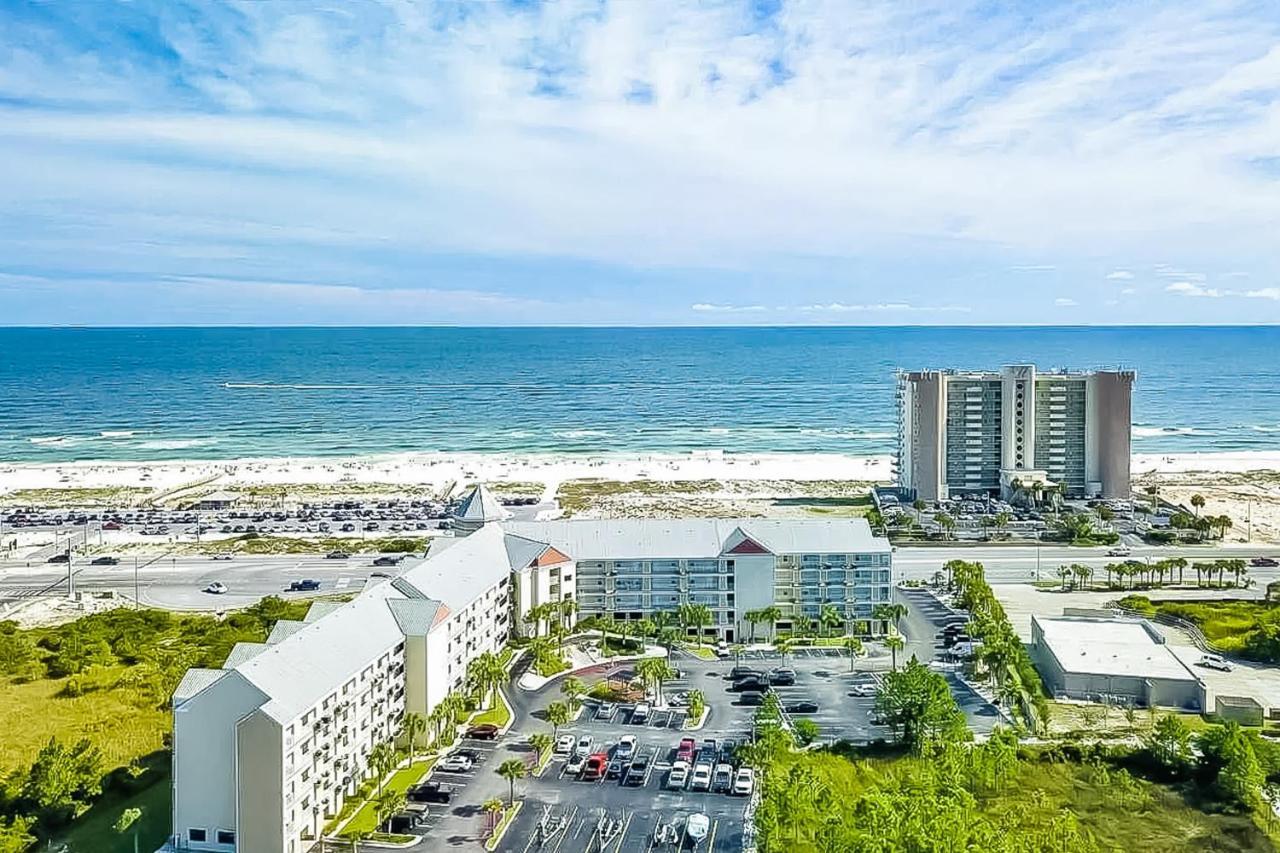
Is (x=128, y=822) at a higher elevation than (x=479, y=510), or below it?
below

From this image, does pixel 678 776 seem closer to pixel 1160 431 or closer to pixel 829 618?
pixel 829 618

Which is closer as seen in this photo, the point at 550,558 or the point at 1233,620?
the point at 550,558

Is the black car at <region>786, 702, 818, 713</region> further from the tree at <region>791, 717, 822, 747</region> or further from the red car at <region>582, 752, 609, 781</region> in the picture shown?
the red car at <region>582, 752, 609, 781</region>

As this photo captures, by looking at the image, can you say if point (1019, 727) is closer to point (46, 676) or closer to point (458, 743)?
point (458, 743)

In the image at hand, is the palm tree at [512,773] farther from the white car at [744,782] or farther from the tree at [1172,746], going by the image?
the tree at [1172,746]

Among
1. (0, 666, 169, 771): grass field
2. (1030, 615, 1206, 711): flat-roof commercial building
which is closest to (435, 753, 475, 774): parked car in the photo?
(0, 666, 169, 771): grass field

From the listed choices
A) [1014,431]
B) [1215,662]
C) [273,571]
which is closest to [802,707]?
[1215,662]

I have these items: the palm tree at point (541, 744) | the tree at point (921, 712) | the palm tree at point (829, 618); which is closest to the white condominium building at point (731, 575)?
the palm tree at point (829, 618)
